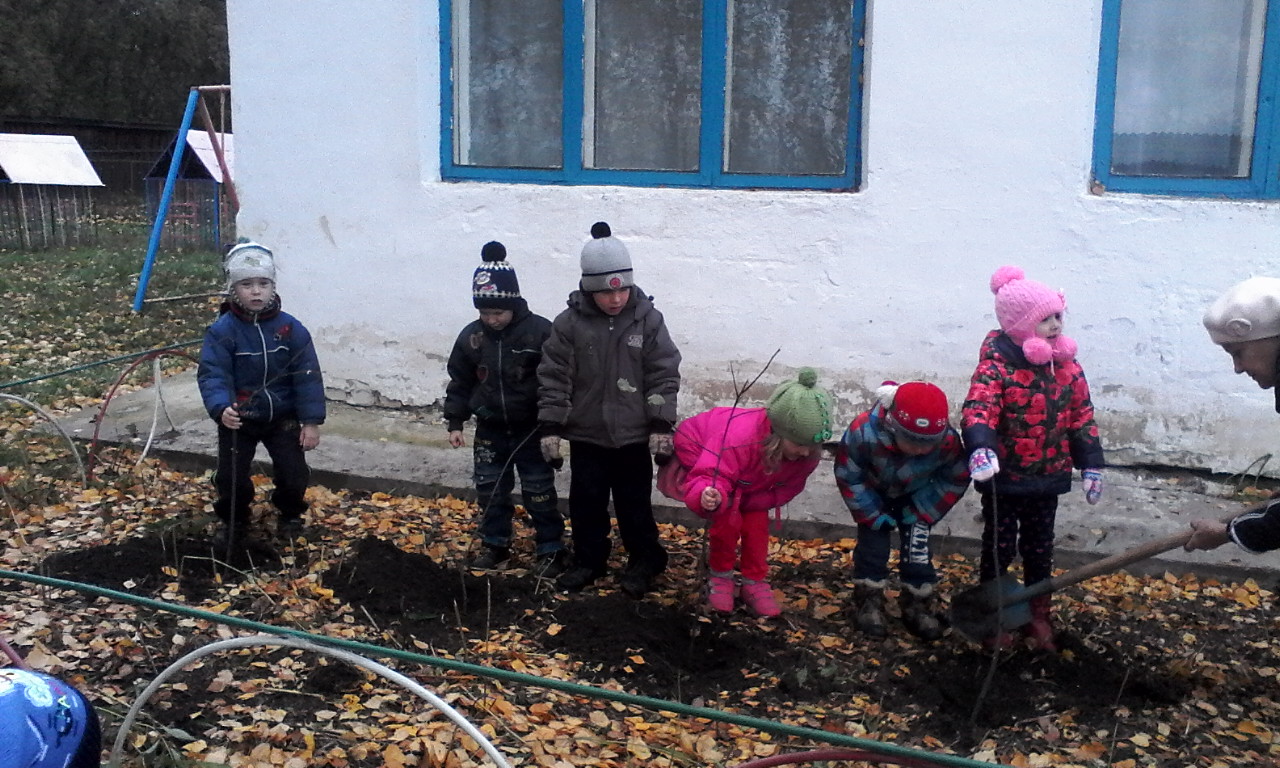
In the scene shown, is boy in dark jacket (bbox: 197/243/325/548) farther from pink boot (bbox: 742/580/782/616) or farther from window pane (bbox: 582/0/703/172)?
window pane (bbox: 582/0/703/172)

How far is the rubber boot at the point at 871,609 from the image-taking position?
4035 millimetres

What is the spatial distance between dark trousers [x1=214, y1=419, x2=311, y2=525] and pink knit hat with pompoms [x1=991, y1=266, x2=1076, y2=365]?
298cm

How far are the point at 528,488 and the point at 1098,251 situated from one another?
2943 millimetres

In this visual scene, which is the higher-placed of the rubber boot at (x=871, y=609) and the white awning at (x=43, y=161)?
A: the white awning at (x=43, y=161)

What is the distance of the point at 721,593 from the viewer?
4.11m

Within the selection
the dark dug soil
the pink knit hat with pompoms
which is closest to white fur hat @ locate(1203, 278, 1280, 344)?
the pink knit hat with pompoms

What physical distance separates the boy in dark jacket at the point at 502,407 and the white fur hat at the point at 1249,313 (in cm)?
246

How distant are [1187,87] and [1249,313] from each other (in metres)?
2.70

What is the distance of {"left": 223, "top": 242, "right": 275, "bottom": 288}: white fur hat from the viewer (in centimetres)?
459

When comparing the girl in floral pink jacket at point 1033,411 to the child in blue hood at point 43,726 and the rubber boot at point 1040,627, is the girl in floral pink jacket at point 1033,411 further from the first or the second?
the child in blue hood at point 43,726

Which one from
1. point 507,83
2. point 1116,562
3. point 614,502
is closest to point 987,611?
point 1116,562

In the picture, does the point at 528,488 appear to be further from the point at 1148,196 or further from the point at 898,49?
the point at 1148,196

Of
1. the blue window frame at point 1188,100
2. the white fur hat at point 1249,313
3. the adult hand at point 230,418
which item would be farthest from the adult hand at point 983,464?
the adult hand at point 230,418

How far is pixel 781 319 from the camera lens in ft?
19.0
